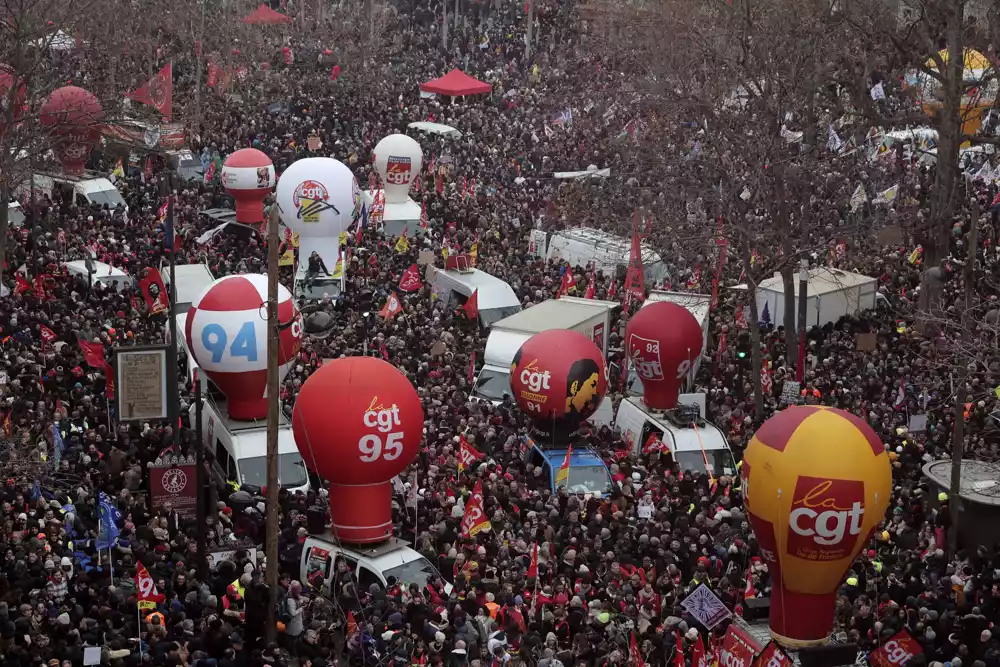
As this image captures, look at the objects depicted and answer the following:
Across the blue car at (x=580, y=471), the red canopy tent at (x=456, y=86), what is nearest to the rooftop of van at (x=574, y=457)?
the blue car at (x=580, y=471)

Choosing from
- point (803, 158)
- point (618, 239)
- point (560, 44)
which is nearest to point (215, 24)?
point (560, 44)

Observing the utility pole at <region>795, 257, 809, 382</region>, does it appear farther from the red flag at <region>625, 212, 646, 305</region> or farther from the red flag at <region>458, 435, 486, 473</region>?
the red flag at <region>458, 435, 486, 473</region>

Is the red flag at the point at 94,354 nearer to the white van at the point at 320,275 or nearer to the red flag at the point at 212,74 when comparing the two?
the white van at the point at 320,275

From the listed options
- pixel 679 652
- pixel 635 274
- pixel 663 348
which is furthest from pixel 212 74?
pixel 679 652

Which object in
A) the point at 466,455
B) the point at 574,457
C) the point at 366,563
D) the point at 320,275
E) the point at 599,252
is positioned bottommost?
the point at 366,563

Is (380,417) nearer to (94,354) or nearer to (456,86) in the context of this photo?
(94,354)

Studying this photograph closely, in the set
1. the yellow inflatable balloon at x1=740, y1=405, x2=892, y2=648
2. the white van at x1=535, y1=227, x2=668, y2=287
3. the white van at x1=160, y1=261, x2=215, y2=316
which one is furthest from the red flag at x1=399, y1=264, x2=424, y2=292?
the yellow inflatable balloon at x1=740, y1=405, x2=892, y2=648
